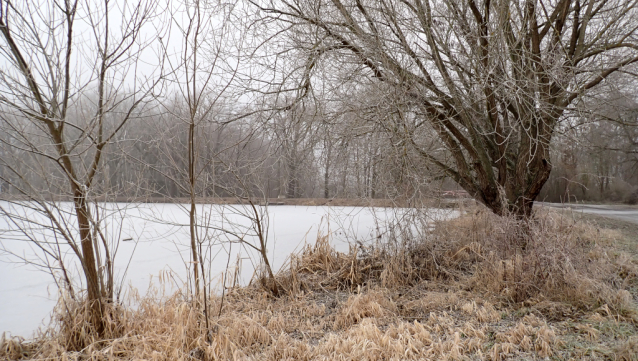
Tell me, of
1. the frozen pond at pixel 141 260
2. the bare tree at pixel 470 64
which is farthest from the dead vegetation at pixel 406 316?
the bare tree at pixel 470 64

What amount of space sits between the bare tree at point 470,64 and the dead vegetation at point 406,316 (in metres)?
1.10

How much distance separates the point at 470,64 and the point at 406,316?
137 inches

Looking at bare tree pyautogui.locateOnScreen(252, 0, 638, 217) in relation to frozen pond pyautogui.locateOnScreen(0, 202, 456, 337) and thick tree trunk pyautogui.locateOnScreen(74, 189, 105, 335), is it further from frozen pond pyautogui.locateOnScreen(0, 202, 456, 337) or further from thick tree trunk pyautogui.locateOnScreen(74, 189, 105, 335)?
thick tree trunk pyautogui.locateOnScreen(74, 189, 105, 335)

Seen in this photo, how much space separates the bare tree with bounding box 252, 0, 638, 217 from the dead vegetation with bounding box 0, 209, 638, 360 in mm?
1097

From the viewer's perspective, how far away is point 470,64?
5.22 m

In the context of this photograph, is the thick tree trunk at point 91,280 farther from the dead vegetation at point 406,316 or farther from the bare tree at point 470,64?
the bare tree at point 470,64

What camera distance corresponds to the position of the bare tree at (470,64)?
453cm

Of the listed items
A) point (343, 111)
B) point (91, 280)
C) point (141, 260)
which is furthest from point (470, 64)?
point (141, 260)

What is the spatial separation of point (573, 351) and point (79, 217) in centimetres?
392

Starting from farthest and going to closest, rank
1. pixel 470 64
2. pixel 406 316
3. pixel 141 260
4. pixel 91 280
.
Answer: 1. pixel 141 260
2. pixel 470 64
3. pixel 406 316
4. pixel 91 280

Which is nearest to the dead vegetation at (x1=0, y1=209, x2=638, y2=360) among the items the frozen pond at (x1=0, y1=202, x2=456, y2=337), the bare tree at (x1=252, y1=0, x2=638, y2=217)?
the frozen pond at (x1=0, y1=202, x2=456, y2=337)

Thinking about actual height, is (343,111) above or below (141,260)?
above

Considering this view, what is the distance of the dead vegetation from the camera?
2932 millimetres

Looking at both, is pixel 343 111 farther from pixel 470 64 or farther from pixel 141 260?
pixel 141 260
